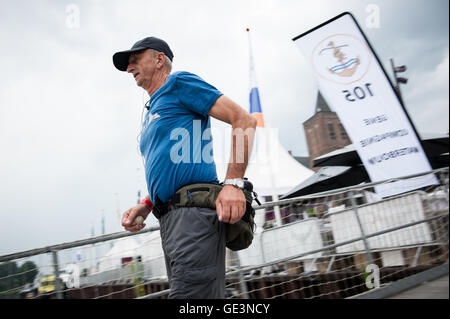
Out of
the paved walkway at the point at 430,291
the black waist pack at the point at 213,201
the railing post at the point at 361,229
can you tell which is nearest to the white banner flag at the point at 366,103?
the railing post at the point at 361,229

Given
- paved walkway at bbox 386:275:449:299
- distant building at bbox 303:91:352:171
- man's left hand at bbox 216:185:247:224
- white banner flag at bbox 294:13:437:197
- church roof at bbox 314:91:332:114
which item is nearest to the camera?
man's left hand at bbox 216:185:247:224

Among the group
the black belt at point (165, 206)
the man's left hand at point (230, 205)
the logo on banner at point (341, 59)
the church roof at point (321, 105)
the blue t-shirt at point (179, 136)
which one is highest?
the church roof at point (321, 105)

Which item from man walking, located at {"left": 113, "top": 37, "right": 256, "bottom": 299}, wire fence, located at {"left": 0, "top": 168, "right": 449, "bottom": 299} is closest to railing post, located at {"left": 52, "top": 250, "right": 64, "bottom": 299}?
wire fence, located at {"left": 0, "top": 168, "right": 449, "bottom": 299}

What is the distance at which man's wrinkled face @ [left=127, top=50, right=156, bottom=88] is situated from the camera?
1.38 m

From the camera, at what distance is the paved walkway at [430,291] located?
2479mm

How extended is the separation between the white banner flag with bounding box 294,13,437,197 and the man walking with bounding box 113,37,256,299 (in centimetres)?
361

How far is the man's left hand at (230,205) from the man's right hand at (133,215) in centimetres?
57

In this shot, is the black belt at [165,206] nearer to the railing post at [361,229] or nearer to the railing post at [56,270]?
the railing post at [56,270]

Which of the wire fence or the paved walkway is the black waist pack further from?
the paved walkway

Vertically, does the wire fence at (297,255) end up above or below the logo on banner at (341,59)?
below

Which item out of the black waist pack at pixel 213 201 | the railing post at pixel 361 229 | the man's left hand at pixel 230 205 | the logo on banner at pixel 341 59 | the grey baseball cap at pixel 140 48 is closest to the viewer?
the man's left hand at pixel 230 205

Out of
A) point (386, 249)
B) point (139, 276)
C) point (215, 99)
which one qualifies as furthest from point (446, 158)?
point (215, 99)
